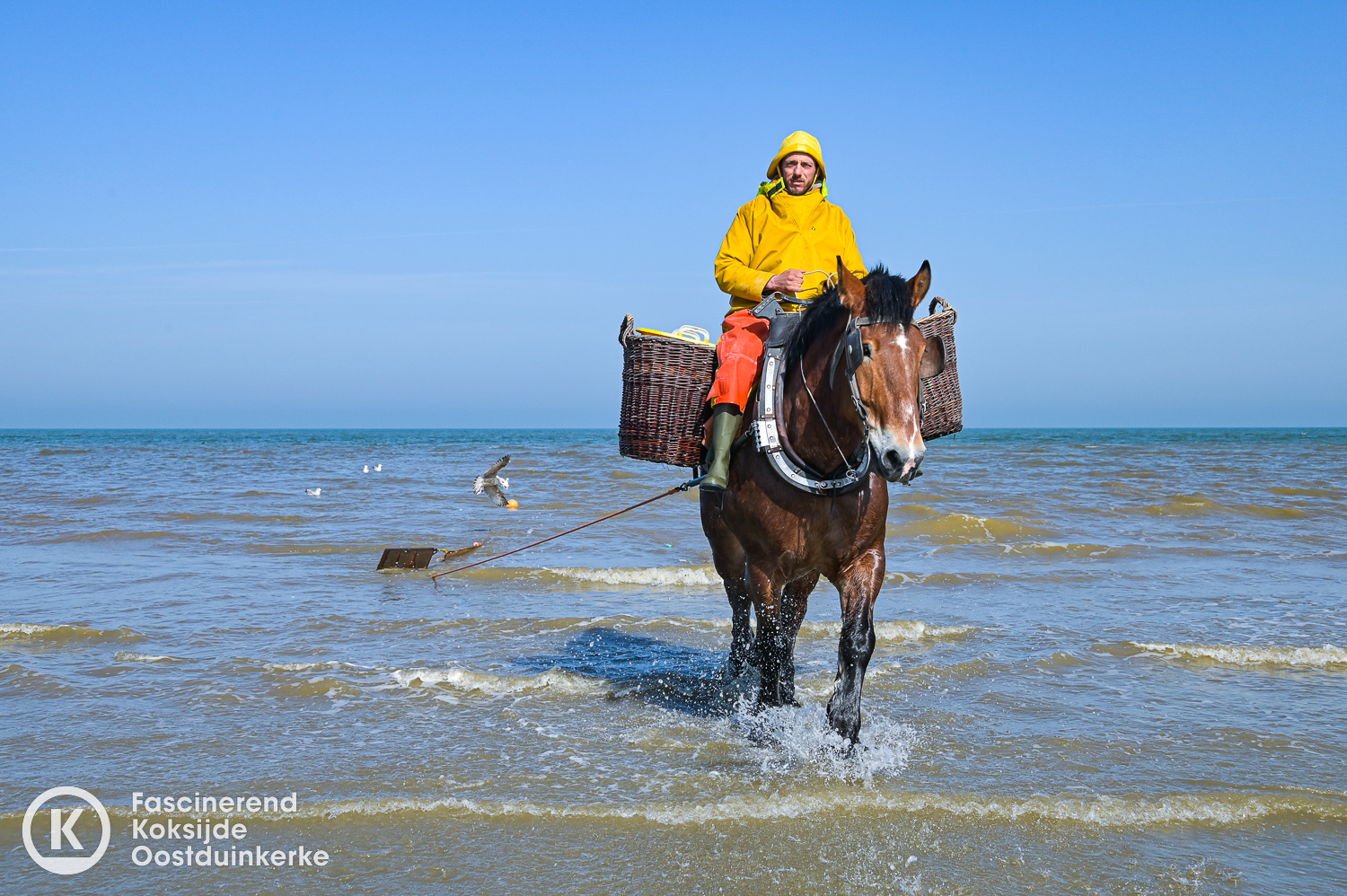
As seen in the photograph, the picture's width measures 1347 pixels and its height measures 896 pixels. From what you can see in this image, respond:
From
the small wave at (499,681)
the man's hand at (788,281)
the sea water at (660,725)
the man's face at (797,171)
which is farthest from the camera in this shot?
the small wave at (499,681)

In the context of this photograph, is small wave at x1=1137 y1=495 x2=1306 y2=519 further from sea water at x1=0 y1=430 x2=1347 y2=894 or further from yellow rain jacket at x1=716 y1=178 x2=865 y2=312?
yellow rain jacket at x1=716 y1=178 x2=865 y2=312

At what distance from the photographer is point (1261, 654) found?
680 cm

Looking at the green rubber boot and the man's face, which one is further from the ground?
the man's face

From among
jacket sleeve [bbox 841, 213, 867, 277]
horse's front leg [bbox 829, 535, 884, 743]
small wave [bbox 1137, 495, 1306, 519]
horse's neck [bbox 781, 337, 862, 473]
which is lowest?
small wave [bbox 1137, 495, 1306, 519]

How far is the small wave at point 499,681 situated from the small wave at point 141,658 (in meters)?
1.65

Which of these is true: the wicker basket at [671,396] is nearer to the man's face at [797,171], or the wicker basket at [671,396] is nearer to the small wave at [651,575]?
the man's face at [797,171]

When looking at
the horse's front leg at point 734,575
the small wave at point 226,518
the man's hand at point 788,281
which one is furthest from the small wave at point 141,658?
the small wave at point 226,518

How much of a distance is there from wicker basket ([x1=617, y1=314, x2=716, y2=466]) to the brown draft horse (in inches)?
16.2

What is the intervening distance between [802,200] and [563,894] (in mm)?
3786

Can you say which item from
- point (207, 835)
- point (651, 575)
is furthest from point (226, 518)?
point (207, 835)

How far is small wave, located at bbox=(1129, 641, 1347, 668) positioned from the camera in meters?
6.67

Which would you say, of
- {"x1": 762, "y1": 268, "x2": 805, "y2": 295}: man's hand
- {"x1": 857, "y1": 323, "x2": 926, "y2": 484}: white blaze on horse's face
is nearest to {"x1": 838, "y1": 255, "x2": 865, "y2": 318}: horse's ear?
{"x1": 857, "y1": 323, "x2": 926, "y2": 484}: white blaze on horse's face

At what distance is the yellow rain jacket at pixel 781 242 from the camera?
210 inches

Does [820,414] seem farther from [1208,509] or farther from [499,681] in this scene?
[1208,509]
